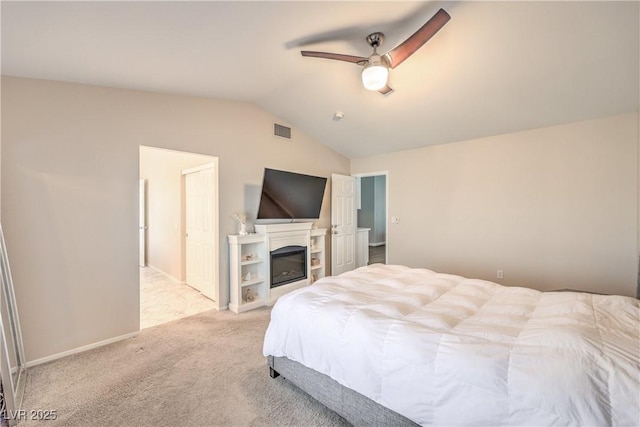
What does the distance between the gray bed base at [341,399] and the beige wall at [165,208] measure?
326 cm

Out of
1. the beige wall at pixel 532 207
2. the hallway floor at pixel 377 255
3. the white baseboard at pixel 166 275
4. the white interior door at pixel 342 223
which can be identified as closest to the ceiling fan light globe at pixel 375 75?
the beige wall at pixel 532 207

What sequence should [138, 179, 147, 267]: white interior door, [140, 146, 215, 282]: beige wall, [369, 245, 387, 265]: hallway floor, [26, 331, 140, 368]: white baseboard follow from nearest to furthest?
1. [26, 331, 140, 368]: white baseboard
2. [140, 146, 215, 282]: beige wall
3. [138, 179, 147, 267]: white interior door
4. [369, 245, 387, 265]: hallway floor

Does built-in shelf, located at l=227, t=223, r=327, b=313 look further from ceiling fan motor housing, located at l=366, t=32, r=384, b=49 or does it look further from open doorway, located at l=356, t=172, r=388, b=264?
open doorway, located at l=356, t=172, r=388, b=264

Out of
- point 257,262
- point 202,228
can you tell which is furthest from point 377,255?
point 202,228

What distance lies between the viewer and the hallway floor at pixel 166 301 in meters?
3.30

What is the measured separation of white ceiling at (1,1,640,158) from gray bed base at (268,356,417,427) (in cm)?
249

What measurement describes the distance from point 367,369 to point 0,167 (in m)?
3.12

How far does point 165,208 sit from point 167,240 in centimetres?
61

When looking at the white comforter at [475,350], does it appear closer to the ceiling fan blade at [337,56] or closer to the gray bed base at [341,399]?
the gray bed base at [341,399]

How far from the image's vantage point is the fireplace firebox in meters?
3.93

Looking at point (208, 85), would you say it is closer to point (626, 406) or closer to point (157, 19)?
point (157, 19)

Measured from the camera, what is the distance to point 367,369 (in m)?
1.39

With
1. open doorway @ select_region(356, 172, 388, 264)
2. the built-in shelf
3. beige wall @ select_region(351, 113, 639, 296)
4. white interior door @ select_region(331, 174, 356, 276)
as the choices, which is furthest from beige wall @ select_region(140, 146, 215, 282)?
open doorway @ select_region(356, 172, 388, 264)

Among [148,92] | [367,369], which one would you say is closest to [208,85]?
[148,92]
